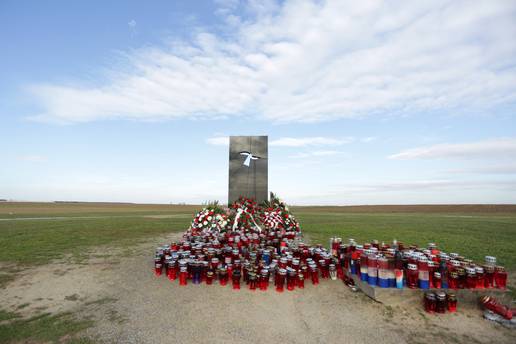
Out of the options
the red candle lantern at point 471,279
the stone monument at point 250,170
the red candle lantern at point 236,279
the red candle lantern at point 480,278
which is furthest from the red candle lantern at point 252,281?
the stone monument at point 250,170

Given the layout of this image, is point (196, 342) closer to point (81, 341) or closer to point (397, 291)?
point (81, 341)

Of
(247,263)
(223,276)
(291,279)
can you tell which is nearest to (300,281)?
(291,279)

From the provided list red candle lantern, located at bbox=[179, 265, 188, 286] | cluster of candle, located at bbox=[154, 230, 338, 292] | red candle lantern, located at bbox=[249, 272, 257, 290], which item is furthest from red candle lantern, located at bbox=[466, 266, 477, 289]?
red candle lantern, located at bbox=[179, 265, 188, 286]

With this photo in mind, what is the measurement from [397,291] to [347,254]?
6.48ft

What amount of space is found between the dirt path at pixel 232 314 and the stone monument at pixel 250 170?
761 cm

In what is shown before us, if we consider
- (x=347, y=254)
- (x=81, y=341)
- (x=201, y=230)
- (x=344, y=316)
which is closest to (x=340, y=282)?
(x=347, y=254)

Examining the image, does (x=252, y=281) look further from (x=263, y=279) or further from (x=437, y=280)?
(x=437, y=280)

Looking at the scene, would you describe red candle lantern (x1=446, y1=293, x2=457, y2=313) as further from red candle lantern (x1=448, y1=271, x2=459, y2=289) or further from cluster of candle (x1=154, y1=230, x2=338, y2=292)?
cluster of candle (x1=154, y1=230, x2=338, y2=292)

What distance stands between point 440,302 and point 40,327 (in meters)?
7.03

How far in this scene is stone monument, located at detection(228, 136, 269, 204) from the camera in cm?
1466

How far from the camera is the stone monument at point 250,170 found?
1466 centimetres

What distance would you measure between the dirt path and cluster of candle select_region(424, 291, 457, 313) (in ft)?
0.55

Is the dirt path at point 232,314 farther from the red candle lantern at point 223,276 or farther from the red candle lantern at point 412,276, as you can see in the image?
the red candle lantern at point 412,276

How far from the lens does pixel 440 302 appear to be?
211 inches
